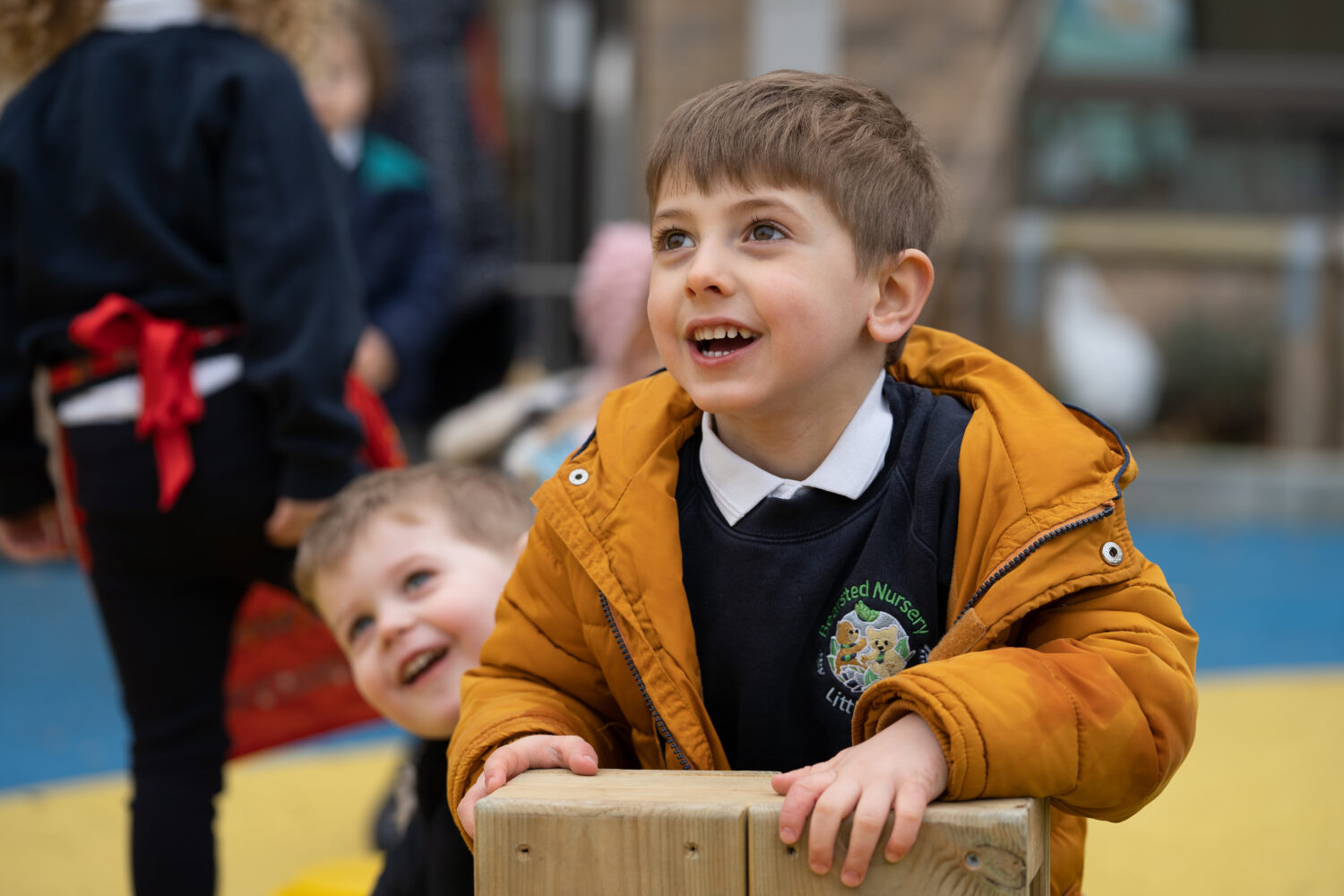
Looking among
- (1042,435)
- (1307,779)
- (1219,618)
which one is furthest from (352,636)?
(1219,618)

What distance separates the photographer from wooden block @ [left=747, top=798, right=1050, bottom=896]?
1.23 metres

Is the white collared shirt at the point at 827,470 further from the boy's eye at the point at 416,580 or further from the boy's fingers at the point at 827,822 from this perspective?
the boy's eye at the point at 416,580

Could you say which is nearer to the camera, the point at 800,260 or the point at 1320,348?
the point at 800,260

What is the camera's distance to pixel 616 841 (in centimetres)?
131

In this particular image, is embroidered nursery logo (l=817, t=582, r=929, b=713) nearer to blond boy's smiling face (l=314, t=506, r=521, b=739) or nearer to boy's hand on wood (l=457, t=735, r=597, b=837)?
boy's hand on wood (l=457, t=735, r=597, b=837)

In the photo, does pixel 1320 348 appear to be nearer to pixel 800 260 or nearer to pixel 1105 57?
pixel 1105 57

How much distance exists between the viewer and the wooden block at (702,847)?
123 cm

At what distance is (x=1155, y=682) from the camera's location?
4.57ft

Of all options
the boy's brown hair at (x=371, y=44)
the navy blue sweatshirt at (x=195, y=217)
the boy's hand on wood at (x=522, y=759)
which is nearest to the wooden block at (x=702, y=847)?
the boy's hand on wood at (x=522, y=759)

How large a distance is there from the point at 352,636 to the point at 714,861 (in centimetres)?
90

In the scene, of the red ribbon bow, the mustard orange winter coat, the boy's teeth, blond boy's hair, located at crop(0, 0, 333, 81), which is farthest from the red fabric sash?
the boy's teeth

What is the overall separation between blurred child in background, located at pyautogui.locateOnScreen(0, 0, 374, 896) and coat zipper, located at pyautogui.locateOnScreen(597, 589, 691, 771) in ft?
2.53

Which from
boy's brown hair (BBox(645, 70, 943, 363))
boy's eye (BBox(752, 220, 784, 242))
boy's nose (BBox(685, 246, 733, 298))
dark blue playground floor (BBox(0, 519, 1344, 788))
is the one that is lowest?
dark blue playground floor (BBox(0, 519, 1344, 788))

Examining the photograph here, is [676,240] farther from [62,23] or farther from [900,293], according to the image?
[62,23]
